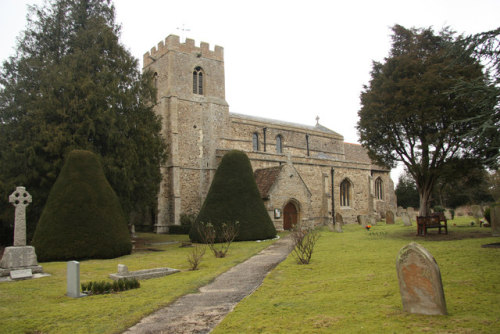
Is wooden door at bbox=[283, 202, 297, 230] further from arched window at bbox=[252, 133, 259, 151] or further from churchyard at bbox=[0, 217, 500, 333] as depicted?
churchyard at bbox=[0, 217, 500, 333]

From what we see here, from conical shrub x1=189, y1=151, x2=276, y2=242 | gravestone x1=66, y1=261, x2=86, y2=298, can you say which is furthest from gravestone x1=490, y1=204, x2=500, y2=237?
gravestone x1=66, y1=261, x2=86, y2=298

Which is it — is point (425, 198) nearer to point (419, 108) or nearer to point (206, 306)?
point (419, 108)

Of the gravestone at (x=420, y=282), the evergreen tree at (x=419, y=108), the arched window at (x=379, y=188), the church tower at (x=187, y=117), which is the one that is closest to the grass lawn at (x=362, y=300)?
the gravestone at (x=420, y=282)

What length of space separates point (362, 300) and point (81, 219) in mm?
11674

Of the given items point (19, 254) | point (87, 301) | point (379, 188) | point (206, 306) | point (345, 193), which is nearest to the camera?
point (206, 306)

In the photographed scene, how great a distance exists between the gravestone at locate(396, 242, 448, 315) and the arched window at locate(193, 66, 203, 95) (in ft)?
90.5

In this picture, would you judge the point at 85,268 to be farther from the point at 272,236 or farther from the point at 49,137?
the point at 272,236

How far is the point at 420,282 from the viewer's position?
5234 millimetres

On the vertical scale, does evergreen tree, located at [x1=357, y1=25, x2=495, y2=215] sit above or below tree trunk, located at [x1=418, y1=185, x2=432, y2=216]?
above

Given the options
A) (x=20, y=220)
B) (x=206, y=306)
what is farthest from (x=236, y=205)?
(x=206, y=306)

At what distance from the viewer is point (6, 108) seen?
58.5 feet

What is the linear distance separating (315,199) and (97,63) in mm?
20169

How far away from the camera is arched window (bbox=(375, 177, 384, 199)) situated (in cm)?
3862

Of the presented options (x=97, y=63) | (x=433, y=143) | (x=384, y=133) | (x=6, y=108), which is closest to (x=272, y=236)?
(x=384, y=133)
